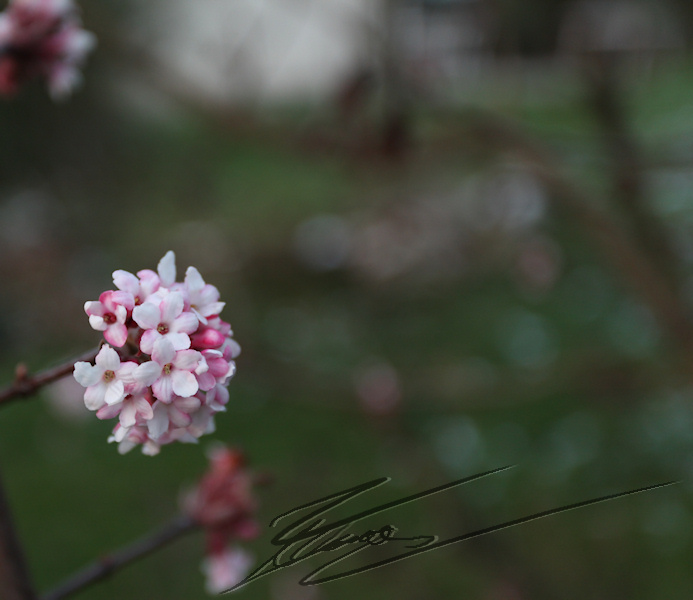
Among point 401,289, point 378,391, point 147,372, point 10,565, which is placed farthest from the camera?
point 401,289

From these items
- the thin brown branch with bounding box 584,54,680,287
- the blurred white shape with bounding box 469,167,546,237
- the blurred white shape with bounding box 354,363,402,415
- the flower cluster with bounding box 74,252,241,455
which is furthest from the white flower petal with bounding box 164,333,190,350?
the blurred white shape with bounding box 469,167,546,237

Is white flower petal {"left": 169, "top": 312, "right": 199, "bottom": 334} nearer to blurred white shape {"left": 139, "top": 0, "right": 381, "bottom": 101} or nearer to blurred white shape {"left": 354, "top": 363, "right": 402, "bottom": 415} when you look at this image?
blurred white shape {"left": 139, "top": 0, "right": 381, "bottom": 101}

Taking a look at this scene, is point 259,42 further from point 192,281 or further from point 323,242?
point 192,281

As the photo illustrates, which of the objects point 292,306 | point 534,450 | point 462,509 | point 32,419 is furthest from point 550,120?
point 462,509

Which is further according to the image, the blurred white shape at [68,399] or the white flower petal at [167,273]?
the blurred white shape at [68,399]

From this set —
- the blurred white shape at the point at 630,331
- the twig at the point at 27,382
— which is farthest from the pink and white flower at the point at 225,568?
the blurred white shape at the point at 630,331

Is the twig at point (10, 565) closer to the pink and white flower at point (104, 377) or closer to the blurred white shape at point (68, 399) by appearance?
the pink and white flower at point (104, 377)

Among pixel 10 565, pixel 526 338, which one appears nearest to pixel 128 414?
pixel 10 565

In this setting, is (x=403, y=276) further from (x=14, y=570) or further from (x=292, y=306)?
(x=14, y=570)
